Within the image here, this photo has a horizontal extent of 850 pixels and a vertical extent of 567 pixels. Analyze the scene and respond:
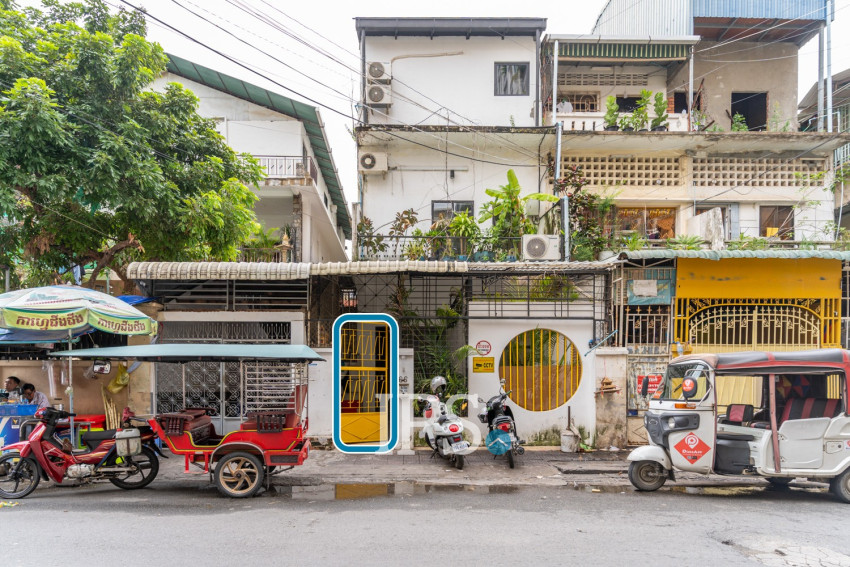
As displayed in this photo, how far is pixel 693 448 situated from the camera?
302 inches

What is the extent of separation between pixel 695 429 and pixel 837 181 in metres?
11.3

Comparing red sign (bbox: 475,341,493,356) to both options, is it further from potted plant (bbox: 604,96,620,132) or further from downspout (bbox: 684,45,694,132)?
downspout (bbox: 684,45,694,132)

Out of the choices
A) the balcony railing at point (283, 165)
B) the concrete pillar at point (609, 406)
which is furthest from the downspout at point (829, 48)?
the balcony railing at point (283, 165)

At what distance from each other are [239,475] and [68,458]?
2.25m

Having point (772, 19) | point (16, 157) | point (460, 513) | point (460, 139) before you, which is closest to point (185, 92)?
point (16, 157)

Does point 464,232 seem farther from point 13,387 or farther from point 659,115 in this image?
point 13,387

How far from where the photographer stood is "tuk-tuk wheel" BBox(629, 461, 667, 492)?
7.91m

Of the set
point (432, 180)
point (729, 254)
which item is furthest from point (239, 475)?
point (729, 254)

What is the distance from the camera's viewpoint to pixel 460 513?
6.77 metres

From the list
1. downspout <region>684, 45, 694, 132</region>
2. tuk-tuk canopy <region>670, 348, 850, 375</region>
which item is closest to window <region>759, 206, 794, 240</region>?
downspout <region>684, 45, 694, 132</region>

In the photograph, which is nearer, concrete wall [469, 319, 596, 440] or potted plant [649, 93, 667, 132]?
concrete wall [469, 319, 596, 440]

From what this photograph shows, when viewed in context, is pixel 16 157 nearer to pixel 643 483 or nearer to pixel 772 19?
pixel 643 483

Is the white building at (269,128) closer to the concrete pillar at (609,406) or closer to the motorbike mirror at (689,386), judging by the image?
the concrete pillar at (609,406)

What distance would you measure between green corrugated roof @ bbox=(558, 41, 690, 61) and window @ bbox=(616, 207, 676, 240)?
154 inches
